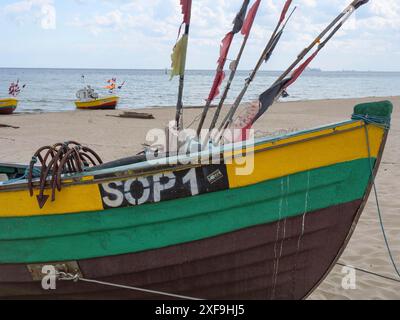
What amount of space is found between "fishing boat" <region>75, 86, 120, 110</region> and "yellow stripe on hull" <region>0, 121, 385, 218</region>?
2426cm

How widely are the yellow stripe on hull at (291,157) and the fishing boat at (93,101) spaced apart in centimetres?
2426

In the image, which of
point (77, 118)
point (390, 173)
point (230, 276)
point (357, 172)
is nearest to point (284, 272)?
point (230, 276)

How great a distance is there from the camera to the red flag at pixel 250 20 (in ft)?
14.9

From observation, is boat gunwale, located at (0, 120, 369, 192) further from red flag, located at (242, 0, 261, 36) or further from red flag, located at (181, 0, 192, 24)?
red flag, located at (181, 0, 192, 24)

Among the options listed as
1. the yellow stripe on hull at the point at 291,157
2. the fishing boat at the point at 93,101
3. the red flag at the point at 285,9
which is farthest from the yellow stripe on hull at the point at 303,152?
the fishing boat at the point at 93,101

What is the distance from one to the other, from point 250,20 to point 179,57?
0.75 meters

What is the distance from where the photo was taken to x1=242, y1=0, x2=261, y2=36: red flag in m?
4.53

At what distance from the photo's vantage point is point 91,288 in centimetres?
411

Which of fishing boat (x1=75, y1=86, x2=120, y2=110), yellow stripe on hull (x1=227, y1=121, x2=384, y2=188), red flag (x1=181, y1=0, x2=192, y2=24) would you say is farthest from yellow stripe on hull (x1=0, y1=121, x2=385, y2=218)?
fishing boat (x1=75, y1=86, x2=120, y2=110)

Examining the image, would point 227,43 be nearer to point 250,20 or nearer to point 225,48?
point 225,48

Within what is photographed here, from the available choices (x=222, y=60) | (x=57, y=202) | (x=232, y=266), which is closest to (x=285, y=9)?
(x=222, y=60)

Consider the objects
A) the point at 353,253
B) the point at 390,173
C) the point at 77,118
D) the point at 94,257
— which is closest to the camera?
the point at 94,257
